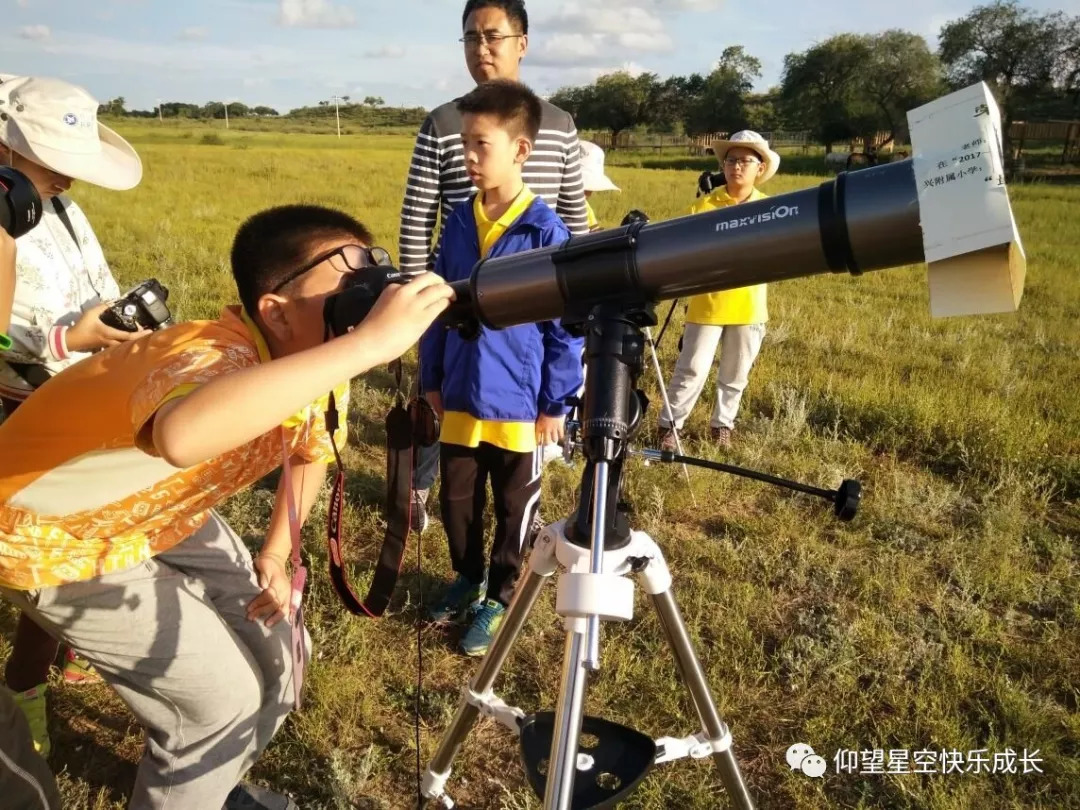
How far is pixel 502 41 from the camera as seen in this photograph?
3787 millimetres

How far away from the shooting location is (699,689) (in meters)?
1.96

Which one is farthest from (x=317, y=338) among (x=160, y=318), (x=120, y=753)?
(x=120, y=753)

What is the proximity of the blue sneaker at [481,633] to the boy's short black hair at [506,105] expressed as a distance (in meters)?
2.08

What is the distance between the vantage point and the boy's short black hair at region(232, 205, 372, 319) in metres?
1.95

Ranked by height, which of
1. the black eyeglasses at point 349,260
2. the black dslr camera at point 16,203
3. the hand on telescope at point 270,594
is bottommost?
the hand on telescope at point 270,594

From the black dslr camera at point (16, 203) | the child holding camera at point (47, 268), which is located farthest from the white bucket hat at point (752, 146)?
the black dslr camera at point (16, 203)

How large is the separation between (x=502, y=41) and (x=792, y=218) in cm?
282

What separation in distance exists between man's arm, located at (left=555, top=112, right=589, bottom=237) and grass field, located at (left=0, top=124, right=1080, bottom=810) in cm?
160

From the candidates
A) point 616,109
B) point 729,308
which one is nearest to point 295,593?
point 729,308

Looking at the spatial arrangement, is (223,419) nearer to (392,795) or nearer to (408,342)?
(408,342)

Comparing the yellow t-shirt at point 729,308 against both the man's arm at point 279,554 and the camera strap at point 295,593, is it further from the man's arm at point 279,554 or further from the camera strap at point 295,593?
the camera strap at point 295,593

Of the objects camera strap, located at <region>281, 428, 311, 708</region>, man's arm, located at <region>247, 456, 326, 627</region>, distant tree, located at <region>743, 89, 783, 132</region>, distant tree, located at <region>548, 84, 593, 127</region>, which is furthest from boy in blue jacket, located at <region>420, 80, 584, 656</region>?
distant tree, located at <region>548, 84, 593, 127</region>

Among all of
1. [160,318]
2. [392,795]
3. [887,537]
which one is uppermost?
[160,318]

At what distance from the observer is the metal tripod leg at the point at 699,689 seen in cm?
185
